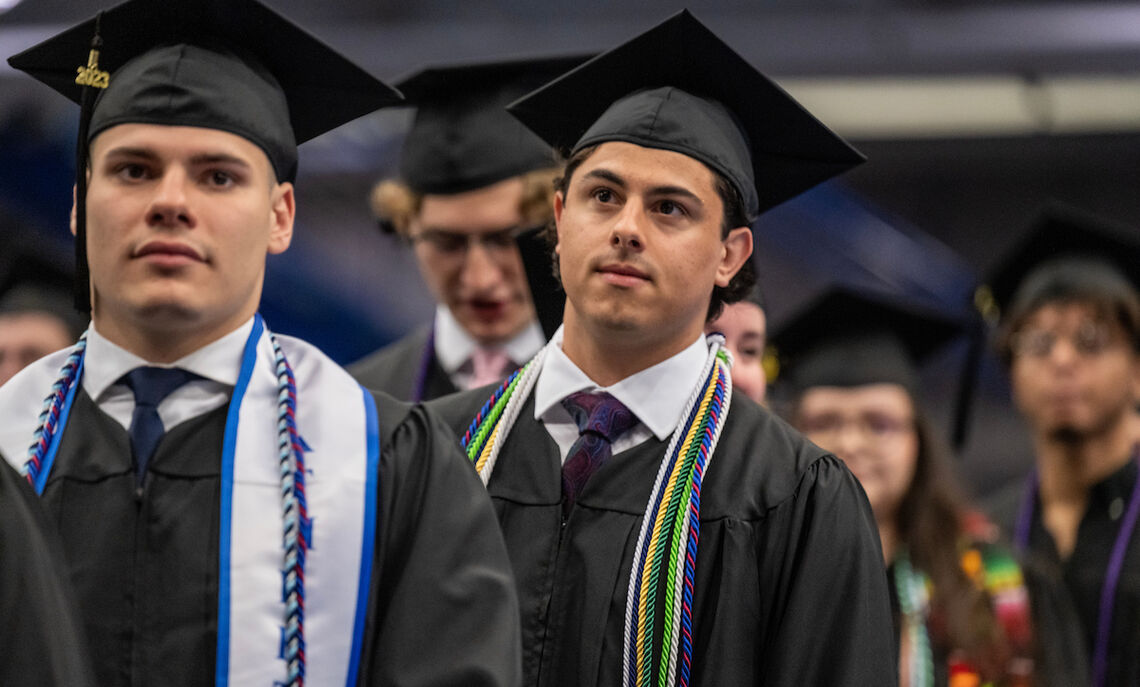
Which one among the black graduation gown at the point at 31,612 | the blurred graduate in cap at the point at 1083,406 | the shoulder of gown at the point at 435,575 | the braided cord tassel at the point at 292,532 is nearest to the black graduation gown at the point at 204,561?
the shoulder of gown at the point at 435,575

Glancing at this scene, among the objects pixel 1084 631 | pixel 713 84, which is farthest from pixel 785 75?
pixel 713 84

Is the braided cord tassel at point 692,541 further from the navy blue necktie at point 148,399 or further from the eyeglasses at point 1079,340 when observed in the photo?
the eyeglasses at point 1079,340

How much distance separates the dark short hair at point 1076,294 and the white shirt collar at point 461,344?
6.01ft

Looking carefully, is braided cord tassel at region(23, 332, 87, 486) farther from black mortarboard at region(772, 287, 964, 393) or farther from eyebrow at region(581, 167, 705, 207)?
black mortarboard at region(772, 287, 964, 393)

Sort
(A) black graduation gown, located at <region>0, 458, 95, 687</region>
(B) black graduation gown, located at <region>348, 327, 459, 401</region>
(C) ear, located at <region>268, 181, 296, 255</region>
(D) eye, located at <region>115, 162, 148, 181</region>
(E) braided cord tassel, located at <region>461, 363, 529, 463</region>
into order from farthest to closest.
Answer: (B) black graduation gown, located at <region>348, 327, 459, 401</region> → (E) braided cord tassel, located at <region>461, 363, 529, 463</region> → (C) ear, located at <region>268, 181, 296, 255</region> → (D) eye, located at <region>115, 162, 148, 181</region> → (A) black graduation gown, located at <region>0, 458, 95, 687</region>

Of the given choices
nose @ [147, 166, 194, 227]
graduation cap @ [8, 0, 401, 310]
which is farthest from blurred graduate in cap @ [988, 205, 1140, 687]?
nose @ [147, 166, 194, 227]

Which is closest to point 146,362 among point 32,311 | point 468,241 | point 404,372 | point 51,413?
point 51,413

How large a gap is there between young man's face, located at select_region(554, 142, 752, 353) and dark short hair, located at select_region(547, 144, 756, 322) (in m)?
0.02

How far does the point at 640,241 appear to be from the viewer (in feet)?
8.07

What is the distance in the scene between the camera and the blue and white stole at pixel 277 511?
6.71 feet

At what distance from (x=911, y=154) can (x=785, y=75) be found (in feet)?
5.94

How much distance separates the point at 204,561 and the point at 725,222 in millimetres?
1123

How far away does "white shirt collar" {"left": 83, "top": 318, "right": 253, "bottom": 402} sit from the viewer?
7.23 feet

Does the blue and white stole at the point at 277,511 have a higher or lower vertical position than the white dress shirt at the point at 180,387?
lower
